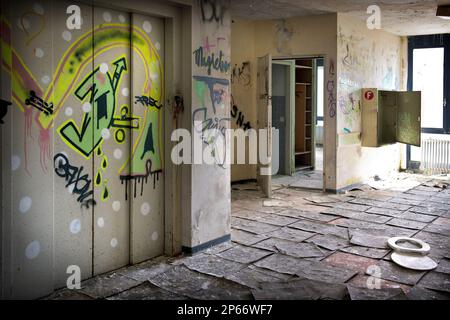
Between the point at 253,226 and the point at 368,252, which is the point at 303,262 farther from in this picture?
the point at 253,226

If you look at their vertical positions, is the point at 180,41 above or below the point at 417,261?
above

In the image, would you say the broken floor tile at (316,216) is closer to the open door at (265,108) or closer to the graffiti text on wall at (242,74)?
the open door at (265,108)

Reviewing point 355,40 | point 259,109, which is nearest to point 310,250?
point 259,109

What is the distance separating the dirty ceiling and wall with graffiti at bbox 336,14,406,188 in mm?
330

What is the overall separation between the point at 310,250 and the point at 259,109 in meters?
2.76

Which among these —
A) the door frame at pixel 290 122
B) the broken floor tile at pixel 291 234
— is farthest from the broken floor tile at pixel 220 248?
the door frame at pixel 290 122

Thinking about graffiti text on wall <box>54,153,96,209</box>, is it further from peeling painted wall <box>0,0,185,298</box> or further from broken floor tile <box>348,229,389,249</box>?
broken floor tile <box>348,229,389,249</box>

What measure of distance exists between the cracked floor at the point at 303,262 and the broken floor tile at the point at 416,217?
1cm

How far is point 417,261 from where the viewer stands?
427cm

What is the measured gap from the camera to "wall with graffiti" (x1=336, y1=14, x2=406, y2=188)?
7406 mm

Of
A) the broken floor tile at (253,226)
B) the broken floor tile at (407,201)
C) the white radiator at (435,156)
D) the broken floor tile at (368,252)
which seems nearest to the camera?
the broken floor tile at (368,252)

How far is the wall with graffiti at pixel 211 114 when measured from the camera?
4348 mm

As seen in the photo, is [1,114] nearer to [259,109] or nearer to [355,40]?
[259,109]

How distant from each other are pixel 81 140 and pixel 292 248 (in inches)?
89.7
